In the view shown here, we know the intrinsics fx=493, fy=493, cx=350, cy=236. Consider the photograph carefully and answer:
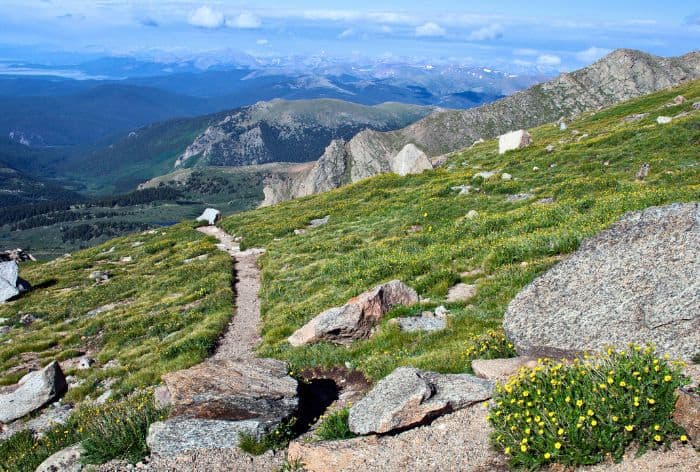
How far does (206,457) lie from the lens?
35.3ft

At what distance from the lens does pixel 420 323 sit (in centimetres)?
1603

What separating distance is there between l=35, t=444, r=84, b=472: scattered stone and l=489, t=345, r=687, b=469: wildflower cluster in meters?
9.43

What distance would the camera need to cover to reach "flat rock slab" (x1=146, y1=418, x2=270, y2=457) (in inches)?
432

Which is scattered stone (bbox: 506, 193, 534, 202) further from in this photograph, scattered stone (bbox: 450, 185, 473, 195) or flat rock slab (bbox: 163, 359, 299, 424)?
flat rock slab (bbox: 163, 359, 299, 424)

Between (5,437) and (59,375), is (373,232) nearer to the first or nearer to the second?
(59,375)

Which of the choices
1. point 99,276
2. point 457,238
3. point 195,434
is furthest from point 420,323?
point 99,276

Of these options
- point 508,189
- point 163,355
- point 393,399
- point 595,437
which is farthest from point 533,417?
point 508,189

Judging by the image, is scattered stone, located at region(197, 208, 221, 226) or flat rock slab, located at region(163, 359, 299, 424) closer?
flat rock slab, located at region(163, 359, 299, 424)

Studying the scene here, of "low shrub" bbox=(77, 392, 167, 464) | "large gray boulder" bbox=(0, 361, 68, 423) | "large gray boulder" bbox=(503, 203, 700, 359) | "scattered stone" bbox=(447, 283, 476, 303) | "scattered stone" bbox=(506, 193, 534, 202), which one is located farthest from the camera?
"scattered stone" bbox=(506, 193, 534, 202)

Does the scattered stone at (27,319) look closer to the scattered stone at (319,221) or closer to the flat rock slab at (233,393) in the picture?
the scattered stone at (319,221)

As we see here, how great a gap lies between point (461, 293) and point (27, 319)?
89.5ft

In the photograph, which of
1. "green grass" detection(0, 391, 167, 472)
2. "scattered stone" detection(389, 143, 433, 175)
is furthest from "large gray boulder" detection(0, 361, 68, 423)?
"scattered stone" detection(389, 143, 433, 175)

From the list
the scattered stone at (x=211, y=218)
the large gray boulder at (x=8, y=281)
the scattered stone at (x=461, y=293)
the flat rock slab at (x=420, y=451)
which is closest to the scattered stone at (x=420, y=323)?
the scattered stone at (x=461, y=293)

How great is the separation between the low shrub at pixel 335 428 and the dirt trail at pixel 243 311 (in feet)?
15.1
